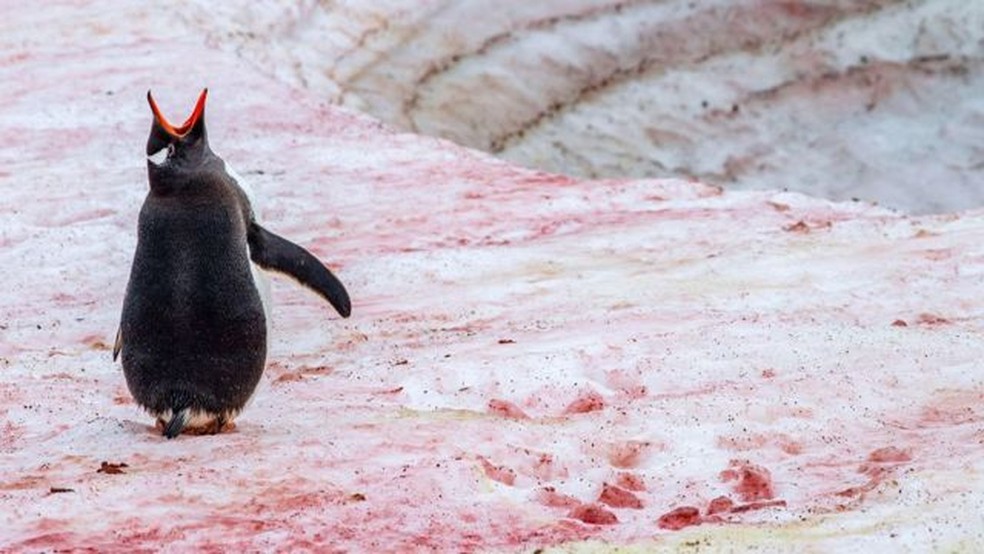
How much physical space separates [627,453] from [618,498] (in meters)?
0.50

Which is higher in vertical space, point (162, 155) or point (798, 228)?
point (162, 155)

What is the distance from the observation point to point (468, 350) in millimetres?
6711

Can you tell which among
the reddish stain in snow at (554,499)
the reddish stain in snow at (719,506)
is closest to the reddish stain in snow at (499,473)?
the reddish stain in snow at (554,499)

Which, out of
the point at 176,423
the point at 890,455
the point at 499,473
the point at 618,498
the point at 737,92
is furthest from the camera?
the point at 737,92

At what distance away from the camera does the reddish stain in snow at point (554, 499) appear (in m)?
4.93

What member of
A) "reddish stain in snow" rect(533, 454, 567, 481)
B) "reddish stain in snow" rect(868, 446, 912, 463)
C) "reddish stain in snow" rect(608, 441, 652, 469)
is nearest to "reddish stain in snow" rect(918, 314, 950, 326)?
"reddish stain in snow" rect(868, 446, 912, 463)

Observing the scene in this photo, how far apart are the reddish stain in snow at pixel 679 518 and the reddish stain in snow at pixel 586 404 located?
121 centimetres

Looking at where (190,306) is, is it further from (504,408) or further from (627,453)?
(627,453)

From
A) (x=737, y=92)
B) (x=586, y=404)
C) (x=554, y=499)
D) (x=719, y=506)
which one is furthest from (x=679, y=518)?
(x=737, y=92)

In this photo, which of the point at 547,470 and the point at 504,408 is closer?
the point at 547,470

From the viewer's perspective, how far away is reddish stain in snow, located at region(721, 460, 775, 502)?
5.05m

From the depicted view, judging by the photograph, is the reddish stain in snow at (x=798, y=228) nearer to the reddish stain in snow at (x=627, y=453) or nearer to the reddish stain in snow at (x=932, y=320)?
the reddish stain in snow at (x=932, y=320)

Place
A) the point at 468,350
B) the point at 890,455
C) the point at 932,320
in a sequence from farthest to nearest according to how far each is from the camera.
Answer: the point at 932,320, the point at 468,350, the point at 890,455

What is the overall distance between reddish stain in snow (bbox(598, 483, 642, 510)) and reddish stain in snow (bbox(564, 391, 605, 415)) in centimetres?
96
